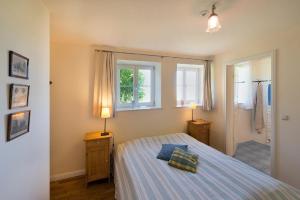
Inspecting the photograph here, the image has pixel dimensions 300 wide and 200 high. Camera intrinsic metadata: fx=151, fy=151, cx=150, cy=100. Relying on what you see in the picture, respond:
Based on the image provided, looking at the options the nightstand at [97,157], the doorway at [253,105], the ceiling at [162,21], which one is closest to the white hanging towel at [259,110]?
the doorway at [253,105]

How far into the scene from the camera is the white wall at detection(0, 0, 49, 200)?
0.95 m

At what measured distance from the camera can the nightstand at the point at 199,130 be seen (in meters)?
3.37

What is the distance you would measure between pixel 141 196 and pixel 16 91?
1.34 metres

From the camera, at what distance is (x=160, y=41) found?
8.59ft

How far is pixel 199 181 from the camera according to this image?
1.60 m

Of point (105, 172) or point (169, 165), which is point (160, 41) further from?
point (105, 172)

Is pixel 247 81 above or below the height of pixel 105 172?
above

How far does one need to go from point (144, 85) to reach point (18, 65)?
8.01 feet

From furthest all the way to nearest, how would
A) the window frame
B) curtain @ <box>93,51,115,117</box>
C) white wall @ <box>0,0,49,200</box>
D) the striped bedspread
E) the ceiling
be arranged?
1. the window frame
2. curtain @ <box>93,51,115,117</box>
3. the ceiling
4. the striped bedspread
5. white wall @ <box>0,0,49,200</box>

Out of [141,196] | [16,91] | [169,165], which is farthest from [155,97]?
[16,91]

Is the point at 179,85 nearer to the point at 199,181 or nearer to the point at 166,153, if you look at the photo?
the point at 166,153

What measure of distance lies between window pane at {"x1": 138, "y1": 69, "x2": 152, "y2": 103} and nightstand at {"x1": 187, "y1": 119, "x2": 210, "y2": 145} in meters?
1.14

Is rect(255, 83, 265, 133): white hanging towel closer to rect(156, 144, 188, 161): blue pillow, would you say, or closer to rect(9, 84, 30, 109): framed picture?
rect(156, 144, 188, 161): blue pillow

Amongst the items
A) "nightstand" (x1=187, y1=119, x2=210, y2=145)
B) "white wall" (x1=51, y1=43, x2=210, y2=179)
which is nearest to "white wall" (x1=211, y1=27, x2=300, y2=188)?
"nightstand" (x1=187, y1=119, x2=210, y2=145)
